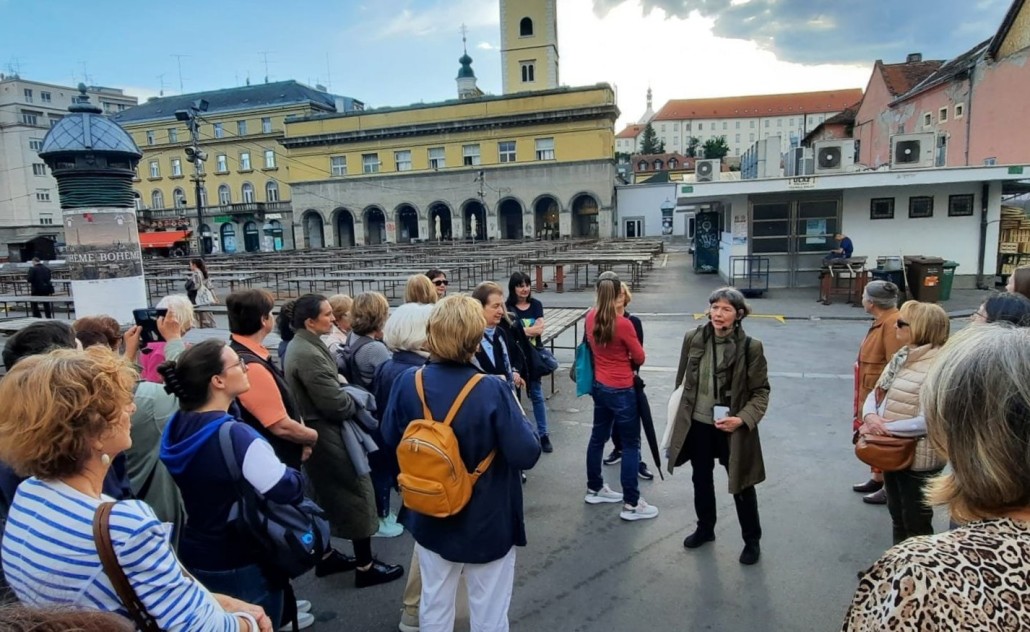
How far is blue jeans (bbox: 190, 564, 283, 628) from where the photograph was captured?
2436 millimetres

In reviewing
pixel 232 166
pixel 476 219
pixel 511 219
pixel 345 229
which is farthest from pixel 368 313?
pixel 232 166

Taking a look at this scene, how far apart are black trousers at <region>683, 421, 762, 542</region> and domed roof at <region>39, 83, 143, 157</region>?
8784 mm

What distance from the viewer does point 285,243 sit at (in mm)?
59188

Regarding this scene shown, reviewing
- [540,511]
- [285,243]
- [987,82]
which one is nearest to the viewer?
[540,511]

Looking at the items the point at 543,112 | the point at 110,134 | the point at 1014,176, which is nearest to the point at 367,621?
the point at 110,134

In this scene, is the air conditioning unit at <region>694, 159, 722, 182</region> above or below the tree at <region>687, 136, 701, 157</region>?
below

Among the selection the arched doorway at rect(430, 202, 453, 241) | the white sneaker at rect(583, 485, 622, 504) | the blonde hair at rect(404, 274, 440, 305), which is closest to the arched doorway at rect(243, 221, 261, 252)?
the arched doorway at rect(430, 202, 453, 241)

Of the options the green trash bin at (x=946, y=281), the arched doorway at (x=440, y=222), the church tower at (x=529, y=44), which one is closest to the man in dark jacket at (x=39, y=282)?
the green trash bin at (x=946, y=281)

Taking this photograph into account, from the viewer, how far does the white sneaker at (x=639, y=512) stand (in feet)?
14.4

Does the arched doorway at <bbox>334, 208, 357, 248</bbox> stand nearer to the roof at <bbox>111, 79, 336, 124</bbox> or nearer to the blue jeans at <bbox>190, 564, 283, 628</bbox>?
the roof at <bbox>111, 79, 336, 124</bbox>

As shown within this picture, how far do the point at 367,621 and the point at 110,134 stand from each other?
829 centimetres

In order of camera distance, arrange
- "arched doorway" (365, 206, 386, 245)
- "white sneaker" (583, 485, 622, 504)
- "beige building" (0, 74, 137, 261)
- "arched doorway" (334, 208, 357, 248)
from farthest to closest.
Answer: "beige building" (0, 74, 137, 261) → "arched doorway" (334, 208, 357, 248) → "arched doorway" (365, 206, 386, 245) → "white sneaker" (583, 485, 622, 504)

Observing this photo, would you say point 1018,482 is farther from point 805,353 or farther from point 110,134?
point 110,134

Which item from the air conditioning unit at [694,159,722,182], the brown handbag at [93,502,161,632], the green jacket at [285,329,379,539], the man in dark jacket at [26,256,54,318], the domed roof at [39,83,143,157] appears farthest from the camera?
the air conditioning unit at [694,159,722,182]
